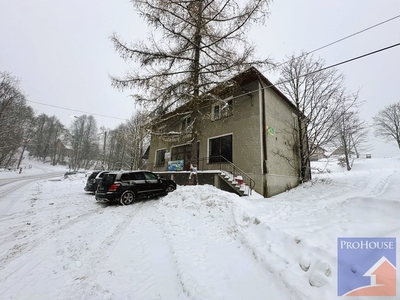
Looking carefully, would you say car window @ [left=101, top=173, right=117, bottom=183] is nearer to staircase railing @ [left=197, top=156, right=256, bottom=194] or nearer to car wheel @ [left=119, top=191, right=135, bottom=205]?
car wheel @ [left=119, top=191, right=135, bottom=205]

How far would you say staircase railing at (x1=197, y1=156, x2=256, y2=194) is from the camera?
10.5m

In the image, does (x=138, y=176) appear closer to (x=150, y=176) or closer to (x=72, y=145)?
(x=150, y=176)

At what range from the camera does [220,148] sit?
1283cm

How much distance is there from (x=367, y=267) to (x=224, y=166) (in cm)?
960

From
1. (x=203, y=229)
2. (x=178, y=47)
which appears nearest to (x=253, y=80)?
(x=178, y=47)

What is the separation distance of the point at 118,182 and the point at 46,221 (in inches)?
119

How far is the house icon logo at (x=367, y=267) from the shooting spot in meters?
2.10

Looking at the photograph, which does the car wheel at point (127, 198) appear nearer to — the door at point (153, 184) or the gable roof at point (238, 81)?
the door at point (153, 184)

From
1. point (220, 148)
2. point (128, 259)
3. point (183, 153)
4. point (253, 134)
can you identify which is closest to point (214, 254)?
point (128, 259)

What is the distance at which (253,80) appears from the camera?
37.5 ft

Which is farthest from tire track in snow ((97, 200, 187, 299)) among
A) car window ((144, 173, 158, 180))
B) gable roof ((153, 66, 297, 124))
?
gable roof ((153, 66, 297, 124))

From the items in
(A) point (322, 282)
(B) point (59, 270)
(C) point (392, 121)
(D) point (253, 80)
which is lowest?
(B) point (59, 270)

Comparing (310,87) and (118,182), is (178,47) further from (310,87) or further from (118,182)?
(310,87)

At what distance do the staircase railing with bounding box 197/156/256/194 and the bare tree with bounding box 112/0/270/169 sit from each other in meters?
3.38
